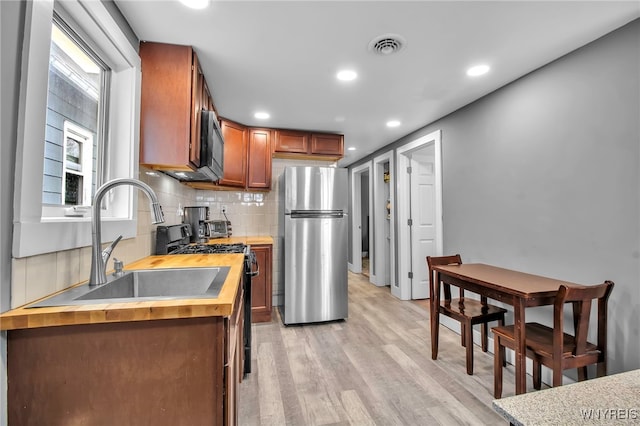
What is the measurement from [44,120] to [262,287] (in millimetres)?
2476

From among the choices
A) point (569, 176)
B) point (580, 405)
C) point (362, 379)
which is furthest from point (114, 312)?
point (569, 176)

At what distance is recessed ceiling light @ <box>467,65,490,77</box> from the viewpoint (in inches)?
85.2

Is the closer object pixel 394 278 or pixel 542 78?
pixel 542 78

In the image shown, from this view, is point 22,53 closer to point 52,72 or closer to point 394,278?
point 52,72

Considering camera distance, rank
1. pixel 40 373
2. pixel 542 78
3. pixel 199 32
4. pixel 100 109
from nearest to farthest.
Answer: pixel 40 373 → pixel 100 109 → pixel 199 32 → pixel 542 78

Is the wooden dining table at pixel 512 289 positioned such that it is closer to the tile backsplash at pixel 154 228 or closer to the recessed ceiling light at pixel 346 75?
the recessed ceiling light at pixel 346 75

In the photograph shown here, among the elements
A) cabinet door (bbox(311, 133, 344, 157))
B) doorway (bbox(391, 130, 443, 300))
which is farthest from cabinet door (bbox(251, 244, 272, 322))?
doorway (bbox(391, 130, 443, 300))

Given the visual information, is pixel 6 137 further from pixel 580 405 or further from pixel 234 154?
pixel 234 154

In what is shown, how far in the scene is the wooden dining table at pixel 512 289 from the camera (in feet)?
5.49

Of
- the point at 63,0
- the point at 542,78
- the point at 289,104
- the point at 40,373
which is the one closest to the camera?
the point at 40,373

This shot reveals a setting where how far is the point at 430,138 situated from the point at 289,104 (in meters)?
1.73

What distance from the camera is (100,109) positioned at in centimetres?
163

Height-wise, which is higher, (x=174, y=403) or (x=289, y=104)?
(x=289, y=104)

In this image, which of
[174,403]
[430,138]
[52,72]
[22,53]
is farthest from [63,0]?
[430,138]
